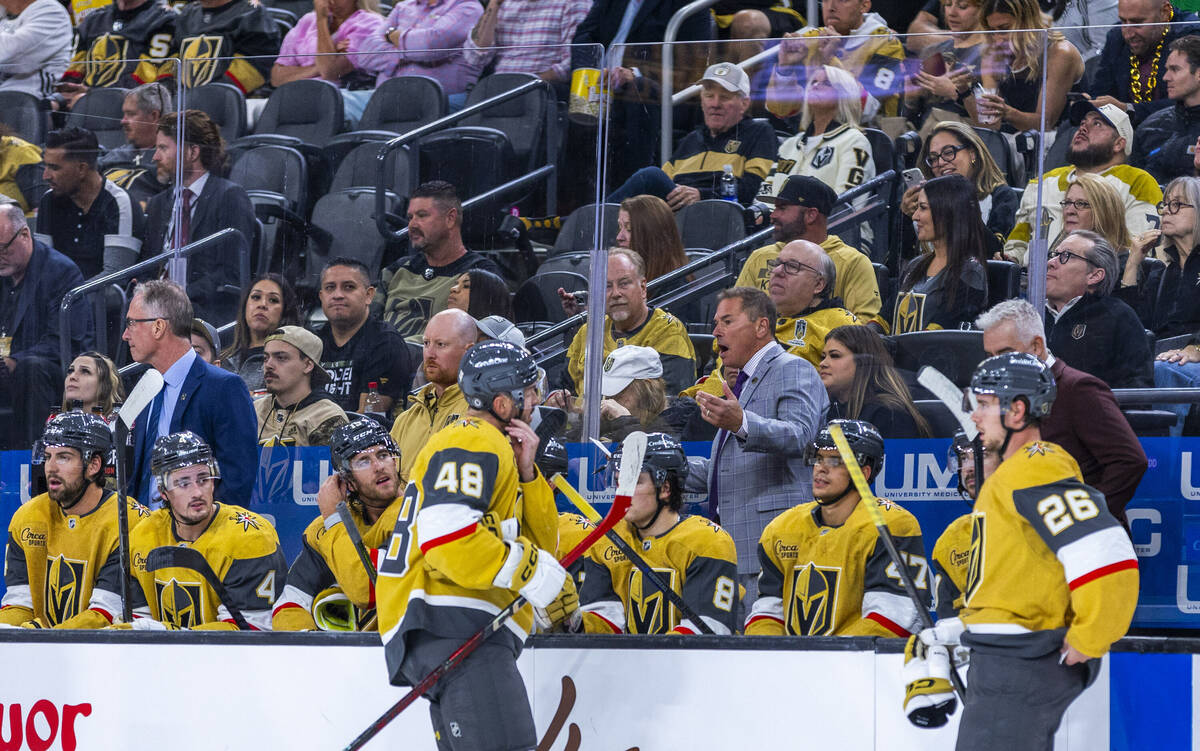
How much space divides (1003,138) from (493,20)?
3.02 metres

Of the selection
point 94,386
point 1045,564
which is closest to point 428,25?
point 94,386

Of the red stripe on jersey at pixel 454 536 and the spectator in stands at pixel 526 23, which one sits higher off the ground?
the spectator in stands at pixel 526 23

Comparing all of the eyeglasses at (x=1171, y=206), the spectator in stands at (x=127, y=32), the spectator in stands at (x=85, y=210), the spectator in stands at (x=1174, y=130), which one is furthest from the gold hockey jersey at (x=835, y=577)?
the spectator in stands at (x=127, y=32)

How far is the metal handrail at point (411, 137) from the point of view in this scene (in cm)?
496

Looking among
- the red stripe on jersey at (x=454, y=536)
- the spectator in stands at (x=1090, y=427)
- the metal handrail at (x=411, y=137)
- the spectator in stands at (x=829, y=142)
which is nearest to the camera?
the red stripe on jersey at (x=454, y=536)

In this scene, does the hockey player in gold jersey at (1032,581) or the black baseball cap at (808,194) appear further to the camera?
the black baseball cap at (808,194)

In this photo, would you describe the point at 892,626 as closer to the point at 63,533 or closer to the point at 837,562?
the point at 837,562

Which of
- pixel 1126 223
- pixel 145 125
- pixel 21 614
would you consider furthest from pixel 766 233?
pixel 21 614

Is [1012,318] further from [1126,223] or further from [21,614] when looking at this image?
[21,614]

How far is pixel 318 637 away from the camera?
14.5 ft

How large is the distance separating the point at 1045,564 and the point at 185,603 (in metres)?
2.71

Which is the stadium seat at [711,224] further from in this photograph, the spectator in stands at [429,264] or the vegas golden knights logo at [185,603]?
the vegas golden knights logo at [185,603]

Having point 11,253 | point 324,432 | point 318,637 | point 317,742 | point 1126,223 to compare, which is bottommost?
point 317,742

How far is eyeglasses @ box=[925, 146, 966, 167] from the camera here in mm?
4516
